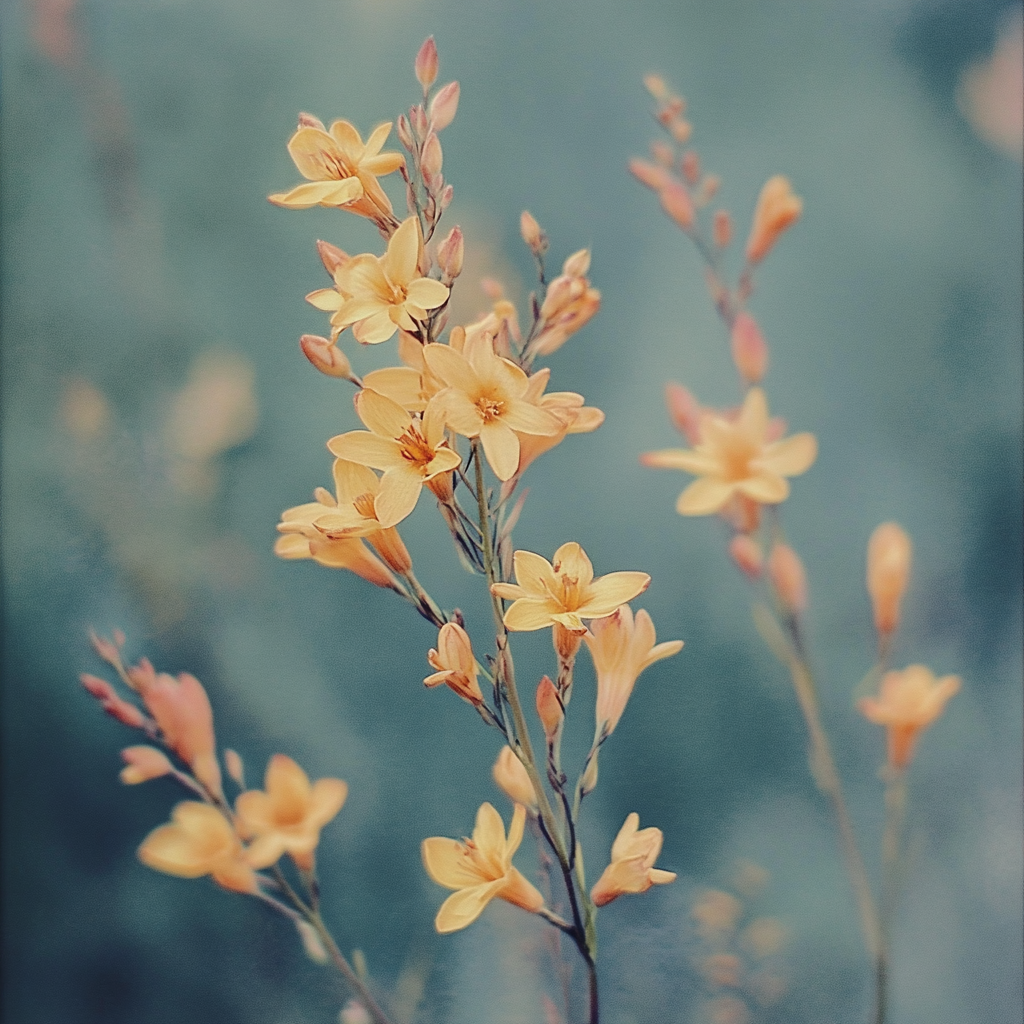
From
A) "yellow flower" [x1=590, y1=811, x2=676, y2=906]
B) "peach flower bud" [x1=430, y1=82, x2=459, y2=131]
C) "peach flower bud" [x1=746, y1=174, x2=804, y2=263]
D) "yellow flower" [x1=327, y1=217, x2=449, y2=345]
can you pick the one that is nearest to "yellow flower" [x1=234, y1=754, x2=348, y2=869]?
"yellow flower" [x1=590, y1=811, x2=676, y2=906]

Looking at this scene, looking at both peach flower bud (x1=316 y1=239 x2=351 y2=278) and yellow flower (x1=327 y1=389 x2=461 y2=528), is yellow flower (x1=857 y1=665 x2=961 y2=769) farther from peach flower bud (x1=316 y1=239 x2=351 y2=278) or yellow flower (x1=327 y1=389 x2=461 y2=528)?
peach flower bud (x1=316 y1=239 x2=351 y2=278)

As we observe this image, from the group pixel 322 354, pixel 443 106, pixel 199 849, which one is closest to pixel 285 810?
pixel 199 849

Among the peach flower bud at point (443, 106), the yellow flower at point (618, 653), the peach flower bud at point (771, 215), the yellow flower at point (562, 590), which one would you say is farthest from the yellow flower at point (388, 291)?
the peach flower bud at point (771, 215)

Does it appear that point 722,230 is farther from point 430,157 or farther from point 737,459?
point 430,157

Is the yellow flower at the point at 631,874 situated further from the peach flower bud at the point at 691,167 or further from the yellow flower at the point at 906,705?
the peach flower bud at the point at 691,167

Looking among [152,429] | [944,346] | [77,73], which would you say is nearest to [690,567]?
[944,346]
